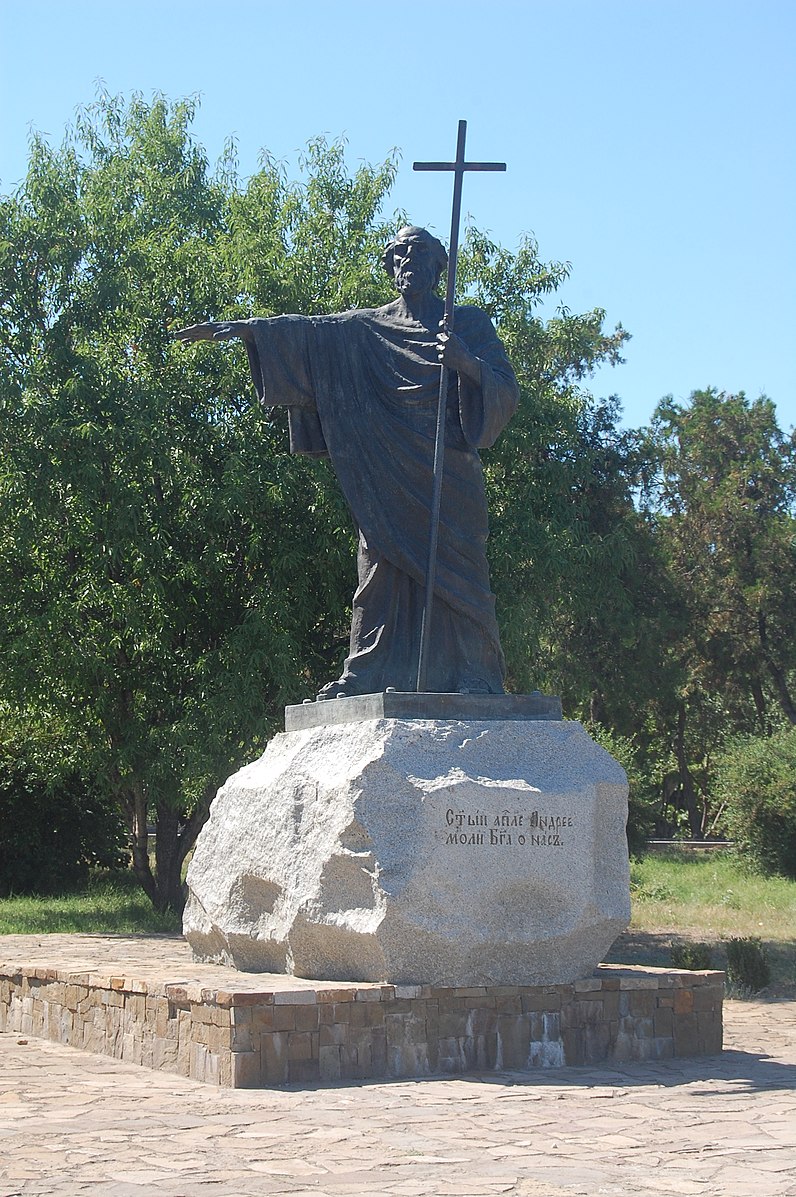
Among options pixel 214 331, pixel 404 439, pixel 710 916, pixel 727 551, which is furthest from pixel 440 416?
pixel 727 551

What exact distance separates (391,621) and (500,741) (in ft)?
3.47

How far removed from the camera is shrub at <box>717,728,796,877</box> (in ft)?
71.9

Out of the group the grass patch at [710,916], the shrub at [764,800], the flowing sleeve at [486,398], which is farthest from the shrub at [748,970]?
the shrub at [764,800]

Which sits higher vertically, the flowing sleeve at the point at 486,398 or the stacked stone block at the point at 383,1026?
the flowing sleeve at the point at 486,398

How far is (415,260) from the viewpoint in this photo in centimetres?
764

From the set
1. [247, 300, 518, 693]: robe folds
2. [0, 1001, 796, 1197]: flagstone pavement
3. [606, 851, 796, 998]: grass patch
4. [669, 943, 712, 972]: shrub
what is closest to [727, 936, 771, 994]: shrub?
[606, 851, 796, 998]: grass patch

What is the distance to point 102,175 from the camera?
14.6m

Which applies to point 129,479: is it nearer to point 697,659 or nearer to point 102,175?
point 102,175

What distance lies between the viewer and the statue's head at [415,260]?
25.1 ft

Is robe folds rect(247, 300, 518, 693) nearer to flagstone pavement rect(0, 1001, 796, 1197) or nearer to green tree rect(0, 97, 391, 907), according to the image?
flagstone pavement rect(0, 1001, 796, 1197)

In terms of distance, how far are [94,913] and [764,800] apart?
11.6 m

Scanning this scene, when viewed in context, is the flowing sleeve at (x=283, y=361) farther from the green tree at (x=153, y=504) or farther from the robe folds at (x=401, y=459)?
the green tree at (x=153, y=504)

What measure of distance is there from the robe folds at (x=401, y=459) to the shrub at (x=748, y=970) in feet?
13.4

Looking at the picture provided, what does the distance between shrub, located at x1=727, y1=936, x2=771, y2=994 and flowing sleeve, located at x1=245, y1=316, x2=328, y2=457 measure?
5.29m
